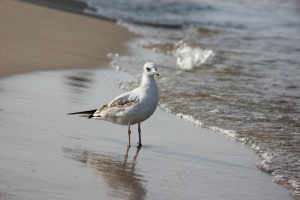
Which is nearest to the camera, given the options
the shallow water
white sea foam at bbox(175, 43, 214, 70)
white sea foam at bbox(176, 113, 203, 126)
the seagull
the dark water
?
the shallow water

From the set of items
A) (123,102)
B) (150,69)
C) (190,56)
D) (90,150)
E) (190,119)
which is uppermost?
(150,69)

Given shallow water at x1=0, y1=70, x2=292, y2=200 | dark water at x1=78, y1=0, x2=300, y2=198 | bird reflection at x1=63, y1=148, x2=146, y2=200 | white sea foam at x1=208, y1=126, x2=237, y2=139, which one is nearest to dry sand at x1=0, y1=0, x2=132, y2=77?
dark water at x1=78, y1=0, x2=300, y2=198

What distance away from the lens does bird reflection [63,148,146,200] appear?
5230mm

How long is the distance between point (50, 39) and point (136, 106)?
229 inches

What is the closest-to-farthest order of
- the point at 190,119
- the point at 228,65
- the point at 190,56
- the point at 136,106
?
the point at 136,106
the point at 190,119
the point at 228,65
the point at 190,56

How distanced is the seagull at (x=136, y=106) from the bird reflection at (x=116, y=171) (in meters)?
0.36

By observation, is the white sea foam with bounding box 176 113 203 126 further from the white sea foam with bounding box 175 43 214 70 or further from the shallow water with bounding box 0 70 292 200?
the white sea foam with bounding box 175 43 214 70

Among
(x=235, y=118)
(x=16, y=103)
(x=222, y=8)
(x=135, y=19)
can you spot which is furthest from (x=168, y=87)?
(x=222, y=8)

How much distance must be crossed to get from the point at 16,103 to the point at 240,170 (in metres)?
2.53

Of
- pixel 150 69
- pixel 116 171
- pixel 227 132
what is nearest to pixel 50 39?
pixel 227 132

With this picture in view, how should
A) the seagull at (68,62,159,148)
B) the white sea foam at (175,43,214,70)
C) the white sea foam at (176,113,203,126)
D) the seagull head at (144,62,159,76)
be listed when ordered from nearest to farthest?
the seagull at (68,62,159,148) → the seagull head at (144,62,159,76) → the white sea foam at (176,113,203,126) → the white sea foam at (175,43,214,70)

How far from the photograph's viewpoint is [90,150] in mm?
6355

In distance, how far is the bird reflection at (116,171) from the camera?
523 centimetres

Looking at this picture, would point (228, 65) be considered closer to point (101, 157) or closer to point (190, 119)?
point (190, 119)
